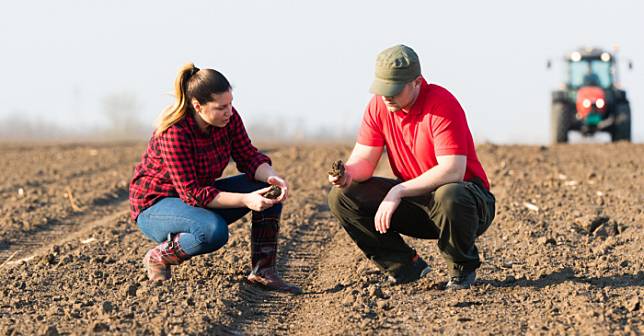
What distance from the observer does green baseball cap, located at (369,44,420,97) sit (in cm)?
504

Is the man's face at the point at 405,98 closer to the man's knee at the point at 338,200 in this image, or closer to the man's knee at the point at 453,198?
the man's knee at the point at 453,198

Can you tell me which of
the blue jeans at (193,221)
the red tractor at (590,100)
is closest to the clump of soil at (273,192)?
the blue jeans at (193,221)

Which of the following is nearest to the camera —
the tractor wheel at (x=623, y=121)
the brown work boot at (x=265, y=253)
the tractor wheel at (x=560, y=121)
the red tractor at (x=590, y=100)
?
the brown work boot at (x=265, y=253)

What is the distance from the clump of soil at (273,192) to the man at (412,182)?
0.29 m

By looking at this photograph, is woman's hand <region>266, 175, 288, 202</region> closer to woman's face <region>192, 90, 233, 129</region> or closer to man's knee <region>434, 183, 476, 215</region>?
woman's face <region>192, 90, 233, 129</region>

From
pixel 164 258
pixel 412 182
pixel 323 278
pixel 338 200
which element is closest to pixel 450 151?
pixel 412 182

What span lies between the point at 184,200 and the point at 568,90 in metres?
14.5

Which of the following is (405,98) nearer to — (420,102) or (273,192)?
(420,102)

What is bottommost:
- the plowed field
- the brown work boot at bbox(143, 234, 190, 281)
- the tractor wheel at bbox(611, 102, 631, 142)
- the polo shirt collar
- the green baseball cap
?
the tractor wheel at bbox(611, 102, 631, 142)

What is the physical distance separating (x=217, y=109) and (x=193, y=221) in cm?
62

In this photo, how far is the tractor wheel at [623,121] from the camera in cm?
1819

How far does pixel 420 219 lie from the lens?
5488 millimetres

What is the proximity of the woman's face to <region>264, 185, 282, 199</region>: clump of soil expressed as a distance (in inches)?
16.5

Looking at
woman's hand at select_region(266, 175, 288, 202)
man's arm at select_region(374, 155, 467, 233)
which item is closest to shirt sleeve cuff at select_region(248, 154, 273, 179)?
woman's hand at select_region(266, 175, 288, 202)
